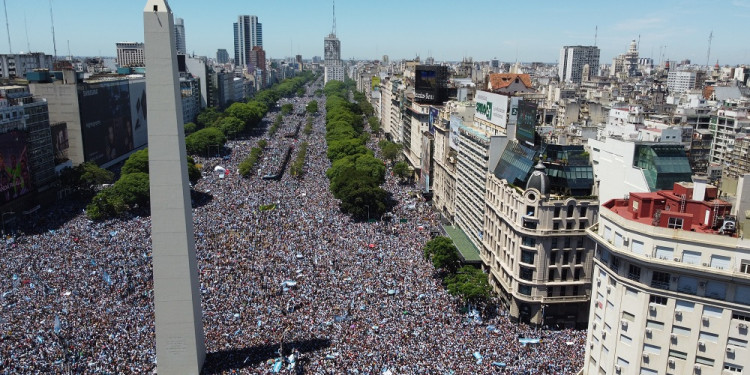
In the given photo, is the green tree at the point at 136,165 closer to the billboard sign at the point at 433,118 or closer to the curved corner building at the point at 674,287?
the billboard sign at the point at 433,118

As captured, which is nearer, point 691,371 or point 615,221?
point 691,371

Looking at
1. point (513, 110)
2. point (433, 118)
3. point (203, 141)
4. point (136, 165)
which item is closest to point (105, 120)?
point (136, 165)

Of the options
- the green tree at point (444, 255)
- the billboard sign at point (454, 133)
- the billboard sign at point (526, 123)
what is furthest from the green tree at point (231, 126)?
the billboard sign at point (526, 123)

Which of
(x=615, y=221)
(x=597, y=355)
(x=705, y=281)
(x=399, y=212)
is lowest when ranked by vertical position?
(x=399, y=212)

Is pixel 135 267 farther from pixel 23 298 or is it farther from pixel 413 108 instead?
pixel 413 108

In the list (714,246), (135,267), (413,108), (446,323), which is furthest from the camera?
(413,108)

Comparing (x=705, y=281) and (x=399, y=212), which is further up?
(x=705, y=281)

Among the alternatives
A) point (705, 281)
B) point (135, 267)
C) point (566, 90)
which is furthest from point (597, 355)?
point (566, 90)

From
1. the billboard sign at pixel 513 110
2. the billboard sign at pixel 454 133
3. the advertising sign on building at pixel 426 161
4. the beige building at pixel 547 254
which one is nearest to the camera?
the beige building at pixel 547 254
